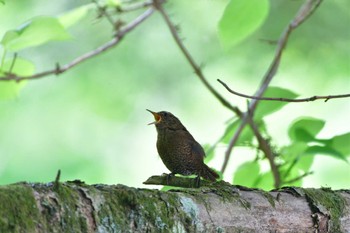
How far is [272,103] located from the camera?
2617mm

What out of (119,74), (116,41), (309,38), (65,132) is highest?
(309,38)

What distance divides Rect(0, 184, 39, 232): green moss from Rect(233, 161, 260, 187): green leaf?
128 centimetres

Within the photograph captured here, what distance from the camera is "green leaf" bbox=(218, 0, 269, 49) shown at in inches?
96.5

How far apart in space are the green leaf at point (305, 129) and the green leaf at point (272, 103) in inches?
3.6

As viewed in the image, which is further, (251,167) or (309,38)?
(309,38)

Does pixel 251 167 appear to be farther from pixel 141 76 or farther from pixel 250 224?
pixel 141 76

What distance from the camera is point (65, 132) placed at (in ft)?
17.4

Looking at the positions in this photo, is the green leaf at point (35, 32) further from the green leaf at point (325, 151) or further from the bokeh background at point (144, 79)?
the bokeh background at point (144, 79)

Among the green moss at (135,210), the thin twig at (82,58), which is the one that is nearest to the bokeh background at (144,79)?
the thin twig at (82,58)

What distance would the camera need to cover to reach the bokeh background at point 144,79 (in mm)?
5148

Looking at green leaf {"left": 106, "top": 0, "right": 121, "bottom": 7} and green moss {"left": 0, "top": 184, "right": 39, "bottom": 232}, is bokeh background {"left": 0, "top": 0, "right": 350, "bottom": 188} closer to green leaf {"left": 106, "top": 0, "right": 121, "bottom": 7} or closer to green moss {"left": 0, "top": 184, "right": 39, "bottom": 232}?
green leaf {"left": 106, "top": 0, "right": 121, "bottom": 7}

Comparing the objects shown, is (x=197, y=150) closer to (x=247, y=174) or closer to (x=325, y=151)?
(x=247, y=174)

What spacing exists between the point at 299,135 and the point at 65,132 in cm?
307

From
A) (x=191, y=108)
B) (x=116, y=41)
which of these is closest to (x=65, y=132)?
(x=191, y=108)
